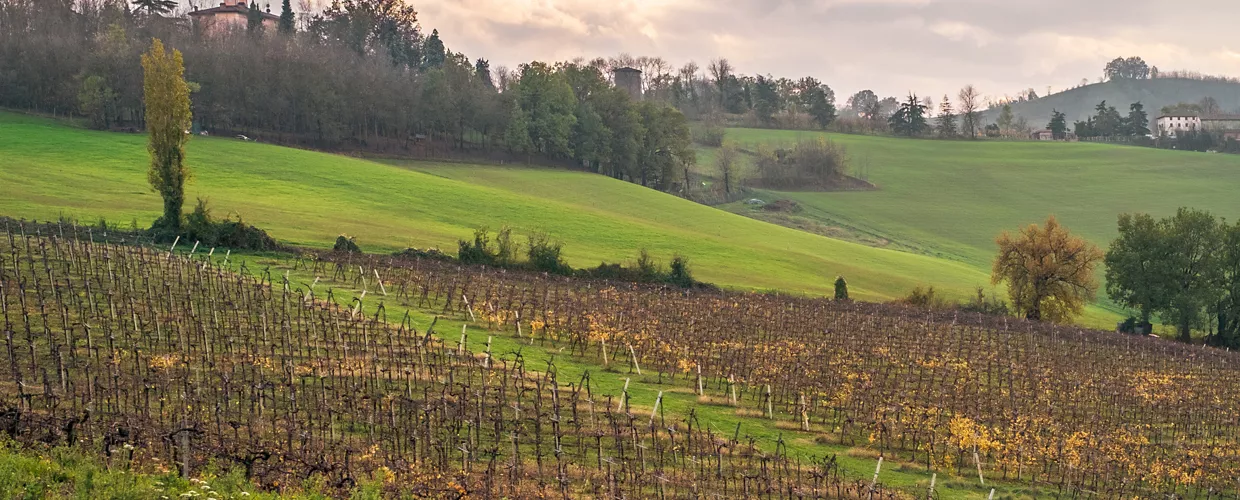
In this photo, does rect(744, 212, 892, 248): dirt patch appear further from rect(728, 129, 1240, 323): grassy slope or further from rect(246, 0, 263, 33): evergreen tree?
rect(246, 0, 263, 33): evergreen tree

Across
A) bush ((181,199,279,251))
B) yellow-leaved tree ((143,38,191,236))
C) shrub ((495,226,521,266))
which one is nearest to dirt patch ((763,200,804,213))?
shrub ((495,226,521,266))

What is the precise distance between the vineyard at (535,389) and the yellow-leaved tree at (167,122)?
4788 mm

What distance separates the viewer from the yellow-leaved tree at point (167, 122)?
48.9 meters

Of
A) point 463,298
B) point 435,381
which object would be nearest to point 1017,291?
point 463,298

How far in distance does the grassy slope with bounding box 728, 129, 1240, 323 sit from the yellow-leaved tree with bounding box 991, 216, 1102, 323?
85.9 ft

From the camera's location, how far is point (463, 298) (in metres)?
39.3

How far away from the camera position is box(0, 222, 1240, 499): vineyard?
68.1ft

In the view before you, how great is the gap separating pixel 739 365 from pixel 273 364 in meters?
16.1

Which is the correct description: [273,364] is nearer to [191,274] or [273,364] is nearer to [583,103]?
[191,274]

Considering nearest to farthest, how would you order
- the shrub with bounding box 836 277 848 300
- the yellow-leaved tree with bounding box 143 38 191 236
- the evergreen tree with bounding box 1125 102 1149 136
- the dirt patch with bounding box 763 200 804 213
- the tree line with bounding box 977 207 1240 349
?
the yellow-leaved tree with bounding box 143 38 191 236 → the shrub with bounding box 836 277 848 300 → the tree line with bounding box 977 207 1240 349 → the dirt patch with bounding box 763 200 804 213 → the evergreen tree with bounding box 1125 102 1149 136

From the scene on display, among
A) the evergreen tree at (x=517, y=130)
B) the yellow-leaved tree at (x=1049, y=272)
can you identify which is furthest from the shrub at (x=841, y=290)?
the evergreen tree at (x=517, y=130)

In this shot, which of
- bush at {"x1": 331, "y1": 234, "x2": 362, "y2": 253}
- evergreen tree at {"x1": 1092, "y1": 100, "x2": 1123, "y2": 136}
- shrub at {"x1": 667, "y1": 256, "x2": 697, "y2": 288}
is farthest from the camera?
evergreen tree at {"x1": 1092, "y1": 100, "x2": 1123, "y2": 136}

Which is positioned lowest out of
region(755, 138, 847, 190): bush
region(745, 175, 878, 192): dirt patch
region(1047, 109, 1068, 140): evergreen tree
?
region(745, 175, 878, 192): dirt patch

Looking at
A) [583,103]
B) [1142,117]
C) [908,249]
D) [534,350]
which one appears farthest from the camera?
[1142,117]
